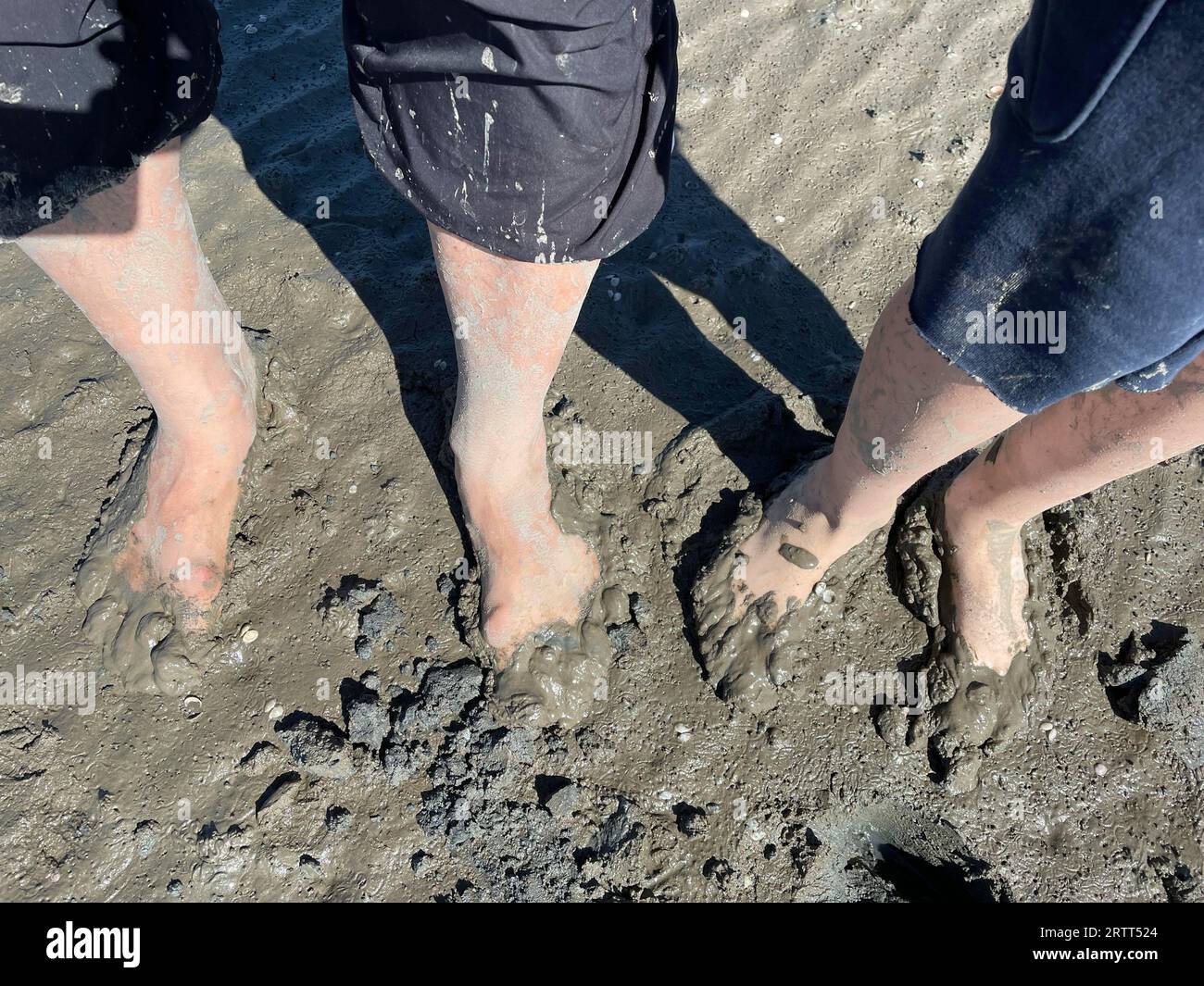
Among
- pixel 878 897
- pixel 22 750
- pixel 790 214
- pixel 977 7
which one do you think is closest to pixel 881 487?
pixel 878 897

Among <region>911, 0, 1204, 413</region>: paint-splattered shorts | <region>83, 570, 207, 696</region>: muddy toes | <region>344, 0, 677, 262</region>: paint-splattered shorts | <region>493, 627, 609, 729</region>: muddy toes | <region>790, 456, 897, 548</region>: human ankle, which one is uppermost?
<region>344, 0, 677, 262</region>: paint-splattered shorts

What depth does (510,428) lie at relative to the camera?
1.60 meters

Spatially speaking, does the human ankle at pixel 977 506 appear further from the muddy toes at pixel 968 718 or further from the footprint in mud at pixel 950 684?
the muddy toes at pixel 968 718

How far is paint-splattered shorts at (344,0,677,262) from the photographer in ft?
3.29

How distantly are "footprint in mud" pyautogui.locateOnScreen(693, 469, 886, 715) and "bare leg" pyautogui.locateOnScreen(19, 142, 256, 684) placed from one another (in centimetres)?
109

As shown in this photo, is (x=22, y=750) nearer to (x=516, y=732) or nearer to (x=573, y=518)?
(x=516, y=732)

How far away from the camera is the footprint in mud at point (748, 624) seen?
1.79 metres

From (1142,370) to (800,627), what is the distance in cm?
91

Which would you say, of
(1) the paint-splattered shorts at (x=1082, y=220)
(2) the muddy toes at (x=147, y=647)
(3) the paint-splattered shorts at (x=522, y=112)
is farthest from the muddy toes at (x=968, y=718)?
(2) the muddy toes at (x=147, y=647)

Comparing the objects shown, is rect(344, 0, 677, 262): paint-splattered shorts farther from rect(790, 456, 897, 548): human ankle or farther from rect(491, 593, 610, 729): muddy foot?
rect(491, 593, 610, 729): muddy foot

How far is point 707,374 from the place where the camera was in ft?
7.25

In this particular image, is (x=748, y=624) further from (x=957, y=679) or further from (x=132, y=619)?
(x=132, y=619)

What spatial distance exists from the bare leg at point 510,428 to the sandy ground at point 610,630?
0.15 metres

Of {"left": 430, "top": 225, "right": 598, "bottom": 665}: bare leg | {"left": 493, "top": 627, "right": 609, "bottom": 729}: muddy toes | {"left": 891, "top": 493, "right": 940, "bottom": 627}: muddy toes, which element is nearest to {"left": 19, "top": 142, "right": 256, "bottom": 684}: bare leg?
{"left": 430, "top": 225, "right": 598, "bottom": 665}: bare leg
